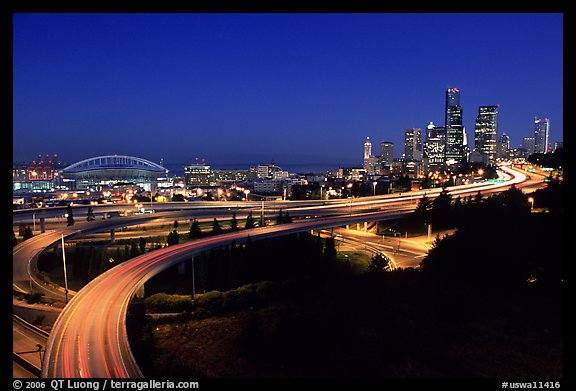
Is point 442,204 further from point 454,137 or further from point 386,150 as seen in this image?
point 386,150

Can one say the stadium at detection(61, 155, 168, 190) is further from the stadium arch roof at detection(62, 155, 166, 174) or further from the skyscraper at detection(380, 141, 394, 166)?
the skyscraper at detection(380, 141, 394, 166)

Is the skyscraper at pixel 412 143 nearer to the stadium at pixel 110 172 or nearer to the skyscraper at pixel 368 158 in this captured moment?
the skyscraper at pixel 368 158

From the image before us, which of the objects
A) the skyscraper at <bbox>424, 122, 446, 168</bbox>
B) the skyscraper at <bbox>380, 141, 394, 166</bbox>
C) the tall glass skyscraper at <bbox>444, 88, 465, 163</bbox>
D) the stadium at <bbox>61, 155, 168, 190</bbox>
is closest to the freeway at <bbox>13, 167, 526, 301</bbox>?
the stadium at <bbox>61, 155, 168, 190</bbox>

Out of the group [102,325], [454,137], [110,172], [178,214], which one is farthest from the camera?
[454,137]

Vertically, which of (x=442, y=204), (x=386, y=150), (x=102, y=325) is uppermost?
(x=386, y=150)

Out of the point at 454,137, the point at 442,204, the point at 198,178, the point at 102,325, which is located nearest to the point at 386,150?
the point at 454,137

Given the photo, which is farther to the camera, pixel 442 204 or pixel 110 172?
pixel 110 172
